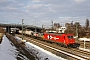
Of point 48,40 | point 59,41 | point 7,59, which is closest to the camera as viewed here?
point 7,59

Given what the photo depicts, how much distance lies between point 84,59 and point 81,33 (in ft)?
142

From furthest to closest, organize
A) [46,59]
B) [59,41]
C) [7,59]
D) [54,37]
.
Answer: [54,37]
[59,41]
[46,59]
[7,59]

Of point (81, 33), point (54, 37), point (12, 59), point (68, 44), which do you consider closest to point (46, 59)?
point (12, 59)

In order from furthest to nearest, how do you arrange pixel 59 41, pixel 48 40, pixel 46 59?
pixel 48 40
pixel 59 41
pixel 46 59

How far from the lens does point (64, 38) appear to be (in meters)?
36.9

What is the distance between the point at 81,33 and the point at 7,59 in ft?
154

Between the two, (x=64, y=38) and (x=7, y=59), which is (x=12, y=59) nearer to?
(x=7, y=59)

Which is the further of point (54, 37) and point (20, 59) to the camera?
point (54, 37)

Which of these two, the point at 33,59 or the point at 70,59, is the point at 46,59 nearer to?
the point at 33,59

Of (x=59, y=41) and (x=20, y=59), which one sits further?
(x=59, y=41)

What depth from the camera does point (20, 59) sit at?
72.2 ft

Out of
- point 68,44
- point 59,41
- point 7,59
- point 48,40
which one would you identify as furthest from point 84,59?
point 48,40

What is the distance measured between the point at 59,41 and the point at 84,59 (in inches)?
717

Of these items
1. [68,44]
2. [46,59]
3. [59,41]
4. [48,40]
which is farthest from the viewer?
[48,40]
